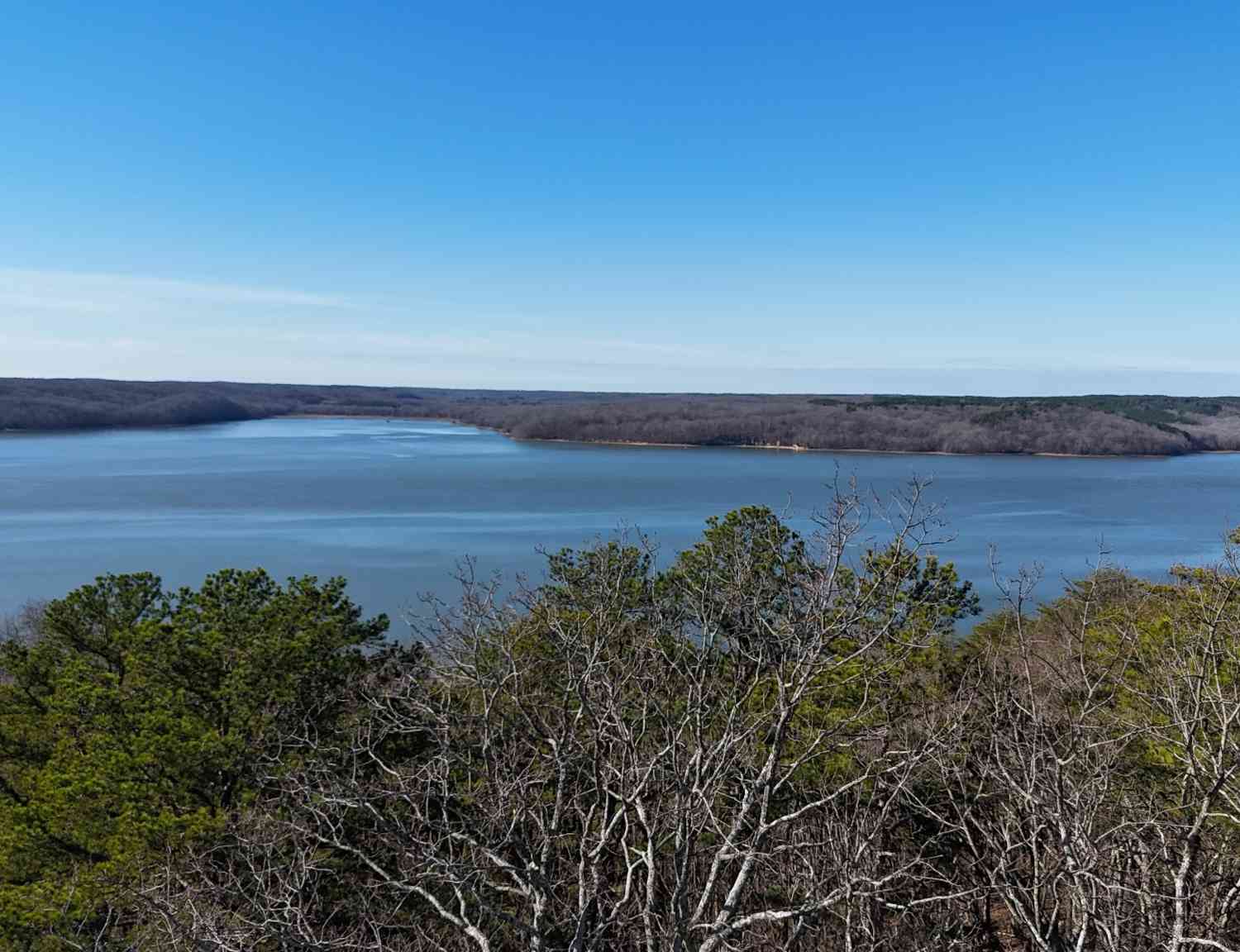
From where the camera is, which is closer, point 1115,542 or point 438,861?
point 438,861

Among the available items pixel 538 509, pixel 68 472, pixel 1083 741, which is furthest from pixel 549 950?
pixel 68 472

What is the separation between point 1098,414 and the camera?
317ft

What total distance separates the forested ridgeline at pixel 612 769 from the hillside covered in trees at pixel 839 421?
8312 centimetres

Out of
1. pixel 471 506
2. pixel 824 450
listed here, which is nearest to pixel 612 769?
pixel 471 506

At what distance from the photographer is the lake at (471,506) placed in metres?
29.3

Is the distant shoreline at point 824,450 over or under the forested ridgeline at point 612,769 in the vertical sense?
under

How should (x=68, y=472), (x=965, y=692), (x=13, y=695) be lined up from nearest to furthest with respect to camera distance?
1. (x=965, y=692)
2. (x=13, y=695)
3. (x=68, y=472)

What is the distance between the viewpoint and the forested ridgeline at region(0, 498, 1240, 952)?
5.13 m

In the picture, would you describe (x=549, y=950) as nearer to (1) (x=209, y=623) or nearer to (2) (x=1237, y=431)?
(1) (x=209, y=623)

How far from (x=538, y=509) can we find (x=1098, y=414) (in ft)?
250

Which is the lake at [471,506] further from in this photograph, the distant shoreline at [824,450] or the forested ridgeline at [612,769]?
the distant shoreline at [824,450]

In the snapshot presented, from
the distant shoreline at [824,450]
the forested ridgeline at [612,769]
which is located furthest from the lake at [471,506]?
the distant shoreline at [824,450]

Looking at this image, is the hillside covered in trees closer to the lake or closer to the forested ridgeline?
the lake

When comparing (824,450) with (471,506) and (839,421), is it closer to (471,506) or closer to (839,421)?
(839,421)
